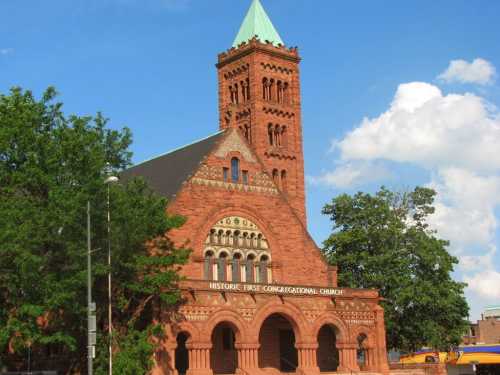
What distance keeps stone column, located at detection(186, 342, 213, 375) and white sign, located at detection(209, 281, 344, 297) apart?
10.9 feet

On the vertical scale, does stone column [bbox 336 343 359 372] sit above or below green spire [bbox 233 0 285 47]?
below

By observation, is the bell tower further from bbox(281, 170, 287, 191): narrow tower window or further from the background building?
the background building

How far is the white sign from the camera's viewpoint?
46.3 m

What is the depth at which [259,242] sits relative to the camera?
53469mm

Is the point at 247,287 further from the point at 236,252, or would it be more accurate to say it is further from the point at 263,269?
the point at 263,269

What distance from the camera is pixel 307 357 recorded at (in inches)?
1940

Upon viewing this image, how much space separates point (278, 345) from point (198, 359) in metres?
9.70

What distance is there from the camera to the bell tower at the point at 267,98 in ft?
232

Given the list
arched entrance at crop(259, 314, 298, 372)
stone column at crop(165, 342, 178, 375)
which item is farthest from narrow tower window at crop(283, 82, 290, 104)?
stone column at crop(165, 342, 178, 375)

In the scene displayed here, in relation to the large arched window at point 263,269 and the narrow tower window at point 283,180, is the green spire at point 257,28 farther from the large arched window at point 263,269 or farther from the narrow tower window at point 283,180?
the large arched window at point 263,269

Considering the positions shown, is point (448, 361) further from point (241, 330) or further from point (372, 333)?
point (241, 330)

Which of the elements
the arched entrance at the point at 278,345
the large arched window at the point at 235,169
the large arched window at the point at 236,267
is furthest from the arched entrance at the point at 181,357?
the large arched window at the point at 235,169

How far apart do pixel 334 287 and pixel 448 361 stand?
15.3m

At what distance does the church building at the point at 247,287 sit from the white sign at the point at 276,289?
0.06 metres
